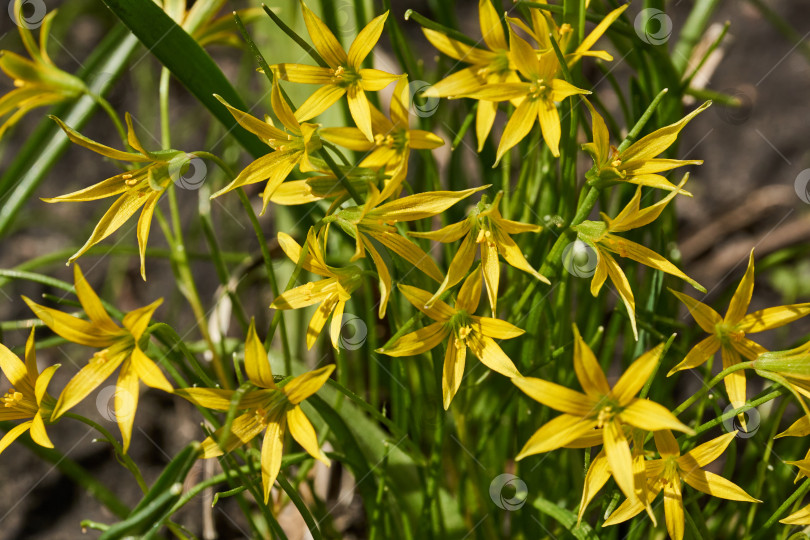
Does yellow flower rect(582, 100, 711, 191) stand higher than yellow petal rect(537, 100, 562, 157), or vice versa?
yellow petal rect(537, 100, 562, 157)

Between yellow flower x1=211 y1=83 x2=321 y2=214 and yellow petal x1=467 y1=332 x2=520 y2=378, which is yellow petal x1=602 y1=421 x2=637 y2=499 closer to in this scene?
yellow petal x1=467 y1=332 x2=520 y2=378

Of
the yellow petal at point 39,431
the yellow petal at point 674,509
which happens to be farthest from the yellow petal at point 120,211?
the yellow petal at point 674,509

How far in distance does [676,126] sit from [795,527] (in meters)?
0.72

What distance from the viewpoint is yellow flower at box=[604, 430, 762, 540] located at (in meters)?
0.81

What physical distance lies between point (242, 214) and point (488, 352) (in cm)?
148

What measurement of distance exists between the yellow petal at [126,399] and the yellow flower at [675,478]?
590mm

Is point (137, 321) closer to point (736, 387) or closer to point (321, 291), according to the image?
point (321, 291)

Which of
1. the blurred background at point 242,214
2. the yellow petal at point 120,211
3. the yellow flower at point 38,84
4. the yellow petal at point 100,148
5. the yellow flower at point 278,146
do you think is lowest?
the blurred background at point 242,214

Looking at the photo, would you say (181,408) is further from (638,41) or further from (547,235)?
(638,41)

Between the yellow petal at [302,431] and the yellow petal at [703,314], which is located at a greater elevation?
the yellow petal at [302,431]

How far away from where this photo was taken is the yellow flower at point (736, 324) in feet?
2.86

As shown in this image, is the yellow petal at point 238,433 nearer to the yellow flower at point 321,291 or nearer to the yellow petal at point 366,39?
the yellow flower at point 321,291

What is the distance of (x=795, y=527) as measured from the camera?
1.07 m

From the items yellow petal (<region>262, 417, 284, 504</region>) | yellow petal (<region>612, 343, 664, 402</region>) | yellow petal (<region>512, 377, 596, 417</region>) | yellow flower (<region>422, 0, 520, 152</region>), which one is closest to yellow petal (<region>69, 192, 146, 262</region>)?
yellow petal (<region>262, 417, 284, 504</region>)
